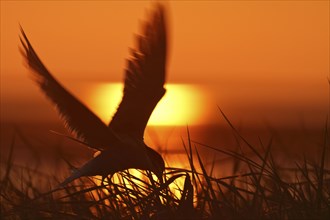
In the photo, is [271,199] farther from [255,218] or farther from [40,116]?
[40,116]

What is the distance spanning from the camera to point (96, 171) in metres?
4.20

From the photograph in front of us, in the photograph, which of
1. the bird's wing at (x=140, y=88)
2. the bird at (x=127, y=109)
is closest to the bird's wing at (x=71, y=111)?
the bird at (x=127, y=109)

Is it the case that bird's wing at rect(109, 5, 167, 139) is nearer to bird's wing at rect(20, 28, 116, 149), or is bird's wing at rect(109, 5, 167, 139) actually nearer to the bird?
the bird

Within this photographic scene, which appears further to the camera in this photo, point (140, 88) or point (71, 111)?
point (140, 88)

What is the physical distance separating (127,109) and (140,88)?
0.37ft

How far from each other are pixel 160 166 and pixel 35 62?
26.5 inches

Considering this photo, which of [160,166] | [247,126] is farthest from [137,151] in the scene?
[247,126]

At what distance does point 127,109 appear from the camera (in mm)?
4539

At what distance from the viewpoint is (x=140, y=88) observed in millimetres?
4559

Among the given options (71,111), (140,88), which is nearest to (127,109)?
(140,88)

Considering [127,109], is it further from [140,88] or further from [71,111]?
[71,111]

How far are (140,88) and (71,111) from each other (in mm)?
437

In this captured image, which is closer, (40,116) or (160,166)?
(160,166)

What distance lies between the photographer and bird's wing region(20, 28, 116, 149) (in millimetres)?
4070
